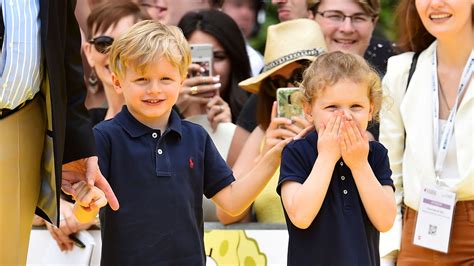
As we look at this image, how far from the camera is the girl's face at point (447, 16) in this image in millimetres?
4309

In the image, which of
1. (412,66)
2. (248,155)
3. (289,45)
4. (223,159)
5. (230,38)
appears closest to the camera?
(223,159)

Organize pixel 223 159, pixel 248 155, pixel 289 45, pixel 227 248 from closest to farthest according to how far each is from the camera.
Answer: pixel 223 159
pixel 227 248
pixel 248 155
pixel 289 45

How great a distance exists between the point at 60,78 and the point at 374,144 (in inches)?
44.2

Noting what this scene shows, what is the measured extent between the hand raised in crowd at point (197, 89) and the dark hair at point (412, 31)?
1.08 meters

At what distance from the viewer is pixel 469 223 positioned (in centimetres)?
417

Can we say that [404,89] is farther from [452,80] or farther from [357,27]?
[357,27]

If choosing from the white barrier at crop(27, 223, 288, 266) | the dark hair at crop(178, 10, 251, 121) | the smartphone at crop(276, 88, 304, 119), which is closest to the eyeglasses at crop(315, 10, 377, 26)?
the dark hair at crop(178, 10, 251, 121)

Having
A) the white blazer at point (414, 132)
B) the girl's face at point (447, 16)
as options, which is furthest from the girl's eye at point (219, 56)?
the girl's face at point (447, 16)

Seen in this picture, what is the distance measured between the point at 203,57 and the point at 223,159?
5.22 feet

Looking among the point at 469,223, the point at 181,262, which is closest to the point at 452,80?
the point at 469,223

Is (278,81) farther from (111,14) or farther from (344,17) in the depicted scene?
(111,14)

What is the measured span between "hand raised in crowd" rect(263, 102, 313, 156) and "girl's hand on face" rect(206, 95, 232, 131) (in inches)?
36.5

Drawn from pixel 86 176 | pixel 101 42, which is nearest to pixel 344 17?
pixel 101 42

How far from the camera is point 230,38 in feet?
18.7
